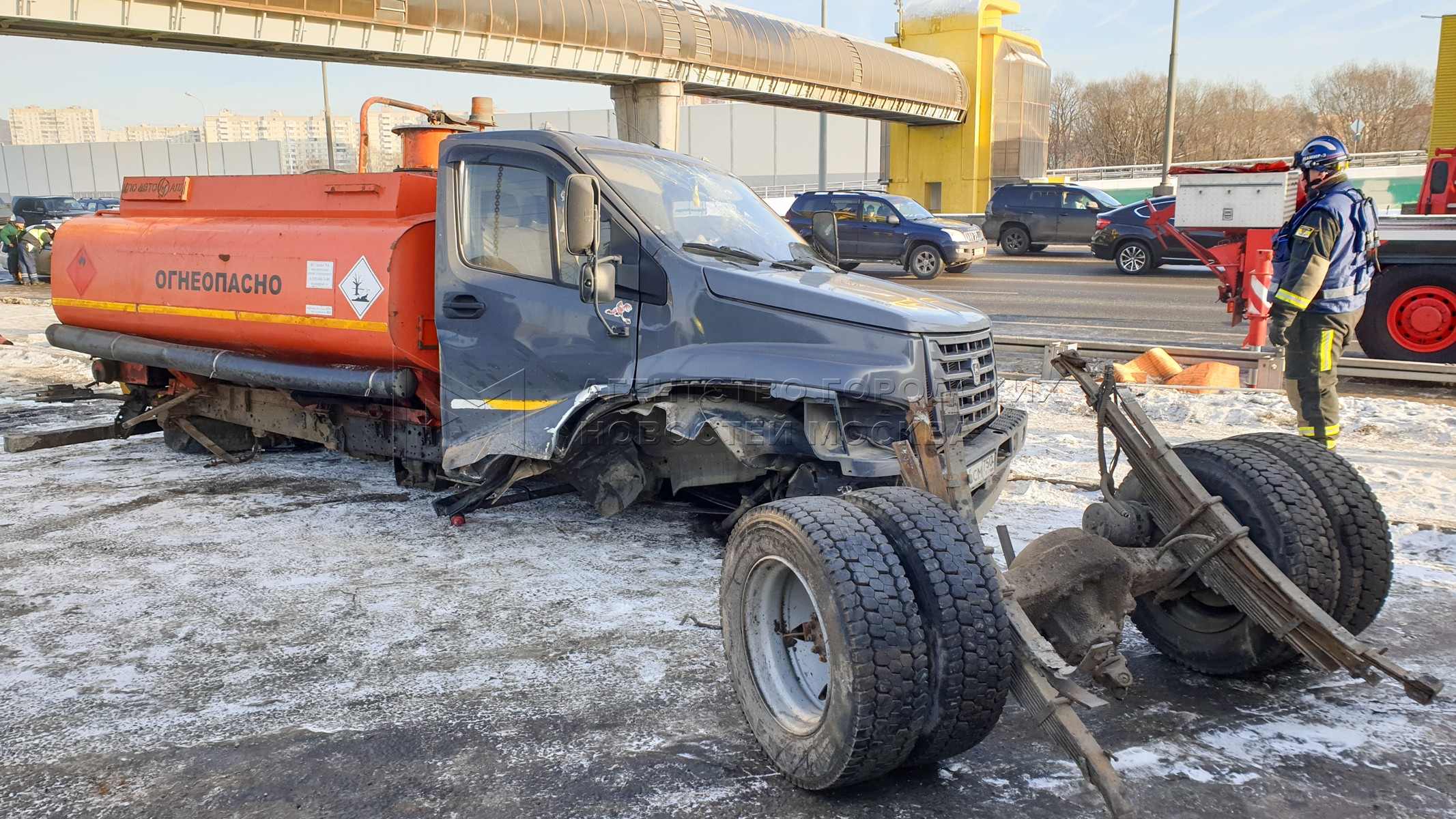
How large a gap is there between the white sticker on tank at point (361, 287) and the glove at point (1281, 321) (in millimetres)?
5490

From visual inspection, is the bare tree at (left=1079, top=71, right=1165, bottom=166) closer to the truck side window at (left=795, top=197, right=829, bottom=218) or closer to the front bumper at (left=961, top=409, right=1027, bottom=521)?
the truck side window at (left=795, top=197, right=829, bottom=218)

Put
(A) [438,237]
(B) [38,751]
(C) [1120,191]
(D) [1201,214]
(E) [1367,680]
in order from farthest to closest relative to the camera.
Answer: (C) [1120,191] → (D) [1201,214] → (A) [438,237] → (B) [38,751] → (E) [1367,680]

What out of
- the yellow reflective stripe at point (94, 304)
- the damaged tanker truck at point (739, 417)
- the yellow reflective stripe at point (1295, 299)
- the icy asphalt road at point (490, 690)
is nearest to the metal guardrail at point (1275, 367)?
the yellow reflective stripe at point (1295, 299)

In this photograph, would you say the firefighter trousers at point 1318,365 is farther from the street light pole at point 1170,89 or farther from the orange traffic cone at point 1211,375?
the street light pole at point 1170,89

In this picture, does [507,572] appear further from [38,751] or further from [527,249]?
[38,751]

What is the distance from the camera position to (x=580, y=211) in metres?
4.80

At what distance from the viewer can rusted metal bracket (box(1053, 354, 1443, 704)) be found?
10.2 ft

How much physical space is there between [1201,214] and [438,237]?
10.2 metres

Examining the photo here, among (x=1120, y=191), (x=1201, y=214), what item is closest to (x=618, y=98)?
(x=1120, y=191)

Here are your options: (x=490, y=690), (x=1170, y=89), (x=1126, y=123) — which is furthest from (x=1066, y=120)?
(x=490, y=690)

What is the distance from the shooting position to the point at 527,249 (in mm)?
5434

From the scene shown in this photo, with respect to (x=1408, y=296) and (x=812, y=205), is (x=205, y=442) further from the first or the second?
(x=812, y=205)

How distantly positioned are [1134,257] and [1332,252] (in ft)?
51.1

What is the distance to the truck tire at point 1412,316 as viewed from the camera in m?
10.5
